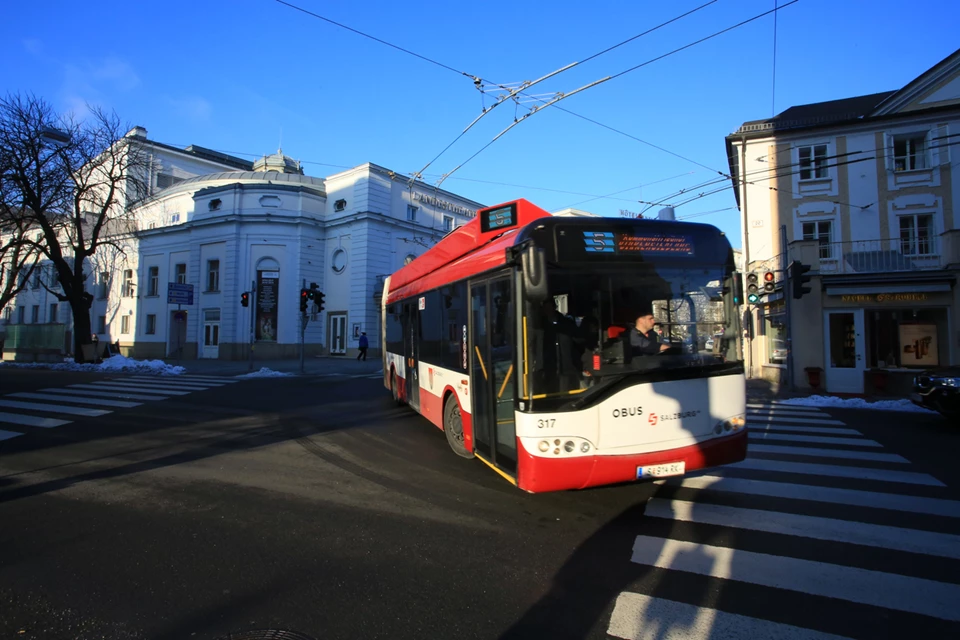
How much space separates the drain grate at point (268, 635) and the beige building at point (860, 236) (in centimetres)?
1697

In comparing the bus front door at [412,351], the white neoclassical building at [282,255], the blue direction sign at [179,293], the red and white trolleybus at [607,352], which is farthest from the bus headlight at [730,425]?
the white neoclassical building at [282,255]

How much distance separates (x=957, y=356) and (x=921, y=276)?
9.02 feet

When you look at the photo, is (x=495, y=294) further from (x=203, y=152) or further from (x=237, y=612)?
(x=203, y=152)

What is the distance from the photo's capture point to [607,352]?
472cm

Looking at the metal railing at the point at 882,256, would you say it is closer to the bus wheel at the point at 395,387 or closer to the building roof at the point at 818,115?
the building roof at the point at 818,115

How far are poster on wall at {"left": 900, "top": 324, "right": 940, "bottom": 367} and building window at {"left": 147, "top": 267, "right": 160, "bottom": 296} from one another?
43.3 meters

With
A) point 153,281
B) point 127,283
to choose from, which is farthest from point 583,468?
point 127,283

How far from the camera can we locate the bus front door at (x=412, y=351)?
9066 millimetres

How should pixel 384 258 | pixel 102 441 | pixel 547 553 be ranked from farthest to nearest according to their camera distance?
1. pixel 384 258
2. pixel 102 441
3. pixel 547 553

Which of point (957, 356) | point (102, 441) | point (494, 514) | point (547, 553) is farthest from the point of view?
point (957, 356)

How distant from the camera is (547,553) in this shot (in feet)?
13.6

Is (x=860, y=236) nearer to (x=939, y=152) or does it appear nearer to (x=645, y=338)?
(x=939, y=152)

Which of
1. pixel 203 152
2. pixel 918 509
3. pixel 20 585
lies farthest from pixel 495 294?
pixel 203 152

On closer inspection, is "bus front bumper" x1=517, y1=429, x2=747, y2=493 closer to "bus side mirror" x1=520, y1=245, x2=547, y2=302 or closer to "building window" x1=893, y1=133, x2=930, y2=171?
"bus side mirror" x1=520, y1=245, x2=547, y2=302
